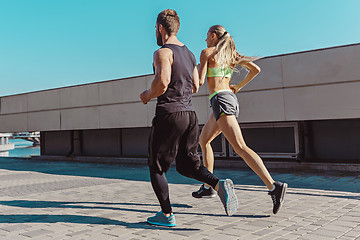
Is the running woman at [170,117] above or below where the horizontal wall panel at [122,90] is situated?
below

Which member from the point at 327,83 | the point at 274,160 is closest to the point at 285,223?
the point at 327,83

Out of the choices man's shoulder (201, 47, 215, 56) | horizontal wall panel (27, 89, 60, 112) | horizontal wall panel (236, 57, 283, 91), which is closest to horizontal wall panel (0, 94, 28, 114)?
horizontal wall panel (27, 89, 60, 112)

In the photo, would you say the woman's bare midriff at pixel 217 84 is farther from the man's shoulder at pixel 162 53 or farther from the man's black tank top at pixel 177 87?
the man's shoulder at pixel 162 53

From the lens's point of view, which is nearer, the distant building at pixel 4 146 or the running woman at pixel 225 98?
the running woman at pixel 225 98

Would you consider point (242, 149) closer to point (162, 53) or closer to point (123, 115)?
point (162, 53)

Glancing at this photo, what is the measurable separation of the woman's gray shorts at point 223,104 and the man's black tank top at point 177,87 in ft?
1.50

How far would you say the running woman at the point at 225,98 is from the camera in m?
3.36

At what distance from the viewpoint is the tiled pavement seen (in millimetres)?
2916

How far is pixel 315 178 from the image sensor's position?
6684mm

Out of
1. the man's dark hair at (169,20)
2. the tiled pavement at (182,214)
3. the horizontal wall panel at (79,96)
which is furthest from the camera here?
the horizontal wall panel at (79,96)

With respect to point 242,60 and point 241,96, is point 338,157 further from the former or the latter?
point 242,60

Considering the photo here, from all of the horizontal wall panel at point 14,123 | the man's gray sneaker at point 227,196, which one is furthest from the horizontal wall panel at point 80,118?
the man's gray sneaker at point 227,196

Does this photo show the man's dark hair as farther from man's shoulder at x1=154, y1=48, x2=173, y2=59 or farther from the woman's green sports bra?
the woman's green sports bra

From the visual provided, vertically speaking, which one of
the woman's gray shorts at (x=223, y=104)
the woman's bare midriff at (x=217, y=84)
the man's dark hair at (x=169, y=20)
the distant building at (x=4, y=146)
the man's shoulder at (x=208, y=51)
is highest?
the man's dark hair at (x=169, y=20)
